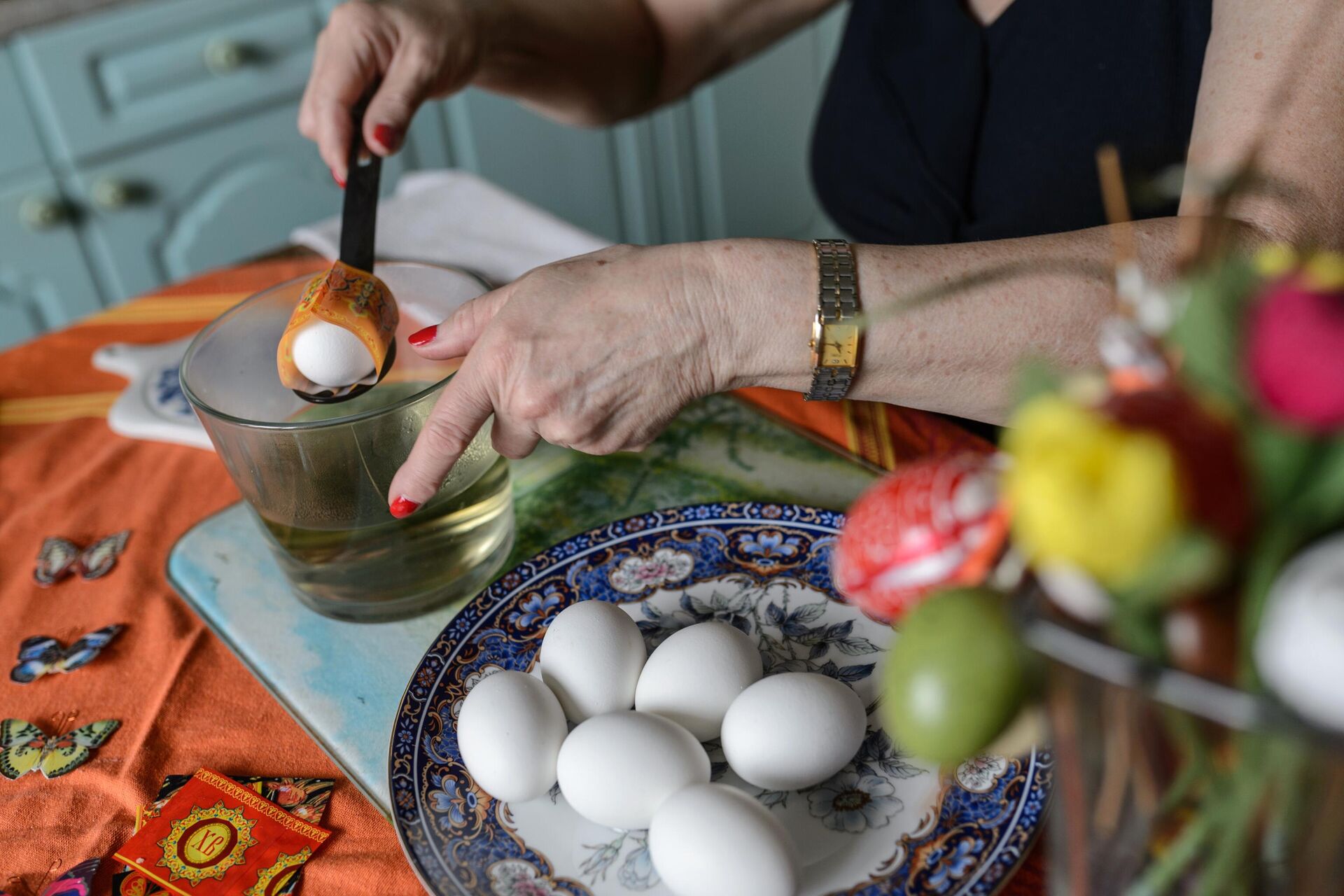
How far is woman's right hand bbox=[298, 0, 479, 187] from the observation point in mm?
796

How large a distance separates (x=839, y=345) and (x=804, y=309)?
0.09 ft

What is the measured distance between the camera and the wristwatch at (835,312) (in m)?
0.51

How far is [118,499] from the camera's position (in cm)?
75

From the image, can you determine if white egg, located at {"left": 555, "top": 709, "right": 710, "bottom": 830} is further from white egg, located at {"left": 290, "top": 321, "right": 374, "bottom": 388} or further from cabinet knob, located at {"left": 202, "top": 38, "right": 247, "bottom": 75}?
cabinet knob, located at {"left": 202, "top": 38, "right": 247, "bottom": 75}

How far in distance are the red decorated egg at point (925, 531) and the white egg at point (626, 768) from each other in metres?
0.19

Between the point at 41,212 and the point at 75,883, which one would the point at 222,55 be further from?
the point at 75,883

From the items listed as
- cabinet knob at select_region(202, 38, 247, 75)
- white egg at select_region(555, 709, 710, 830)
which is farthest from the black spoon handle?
cabinet knob at select_region(202, 38, 247, 75)

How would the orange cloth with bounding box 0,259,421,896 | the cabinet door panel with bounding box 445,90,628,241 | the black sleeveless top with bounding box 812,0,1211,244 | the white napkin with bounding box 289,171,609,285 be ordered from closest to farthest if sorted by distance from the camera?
the orange cloth with bounding box 0,259,421,896 < the black sleeveless top with bounding box 812,0,1211,244 < the white napkin with bounding box 289,171,609,285 < the cabinet door panel with bounding box 445,90,628,241

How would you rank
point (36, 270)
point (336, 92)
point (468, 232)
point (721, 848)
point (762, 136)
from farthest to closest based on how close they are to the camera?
1. point (762, 136)
2. point (36, 270)
3. point (468, 232)
4. point (336, 92)
5. point (721, 848)

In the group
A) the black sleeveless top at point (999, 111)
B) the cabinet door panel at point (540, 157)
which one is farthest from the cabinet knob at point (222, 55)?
the black sleeveless top at point (999, 111)

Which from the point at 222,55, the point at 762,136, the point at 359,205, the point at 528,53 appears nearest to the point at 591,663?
the point at 359,205

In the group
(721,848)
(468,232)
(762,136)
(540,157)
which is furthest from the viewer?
(762,136)

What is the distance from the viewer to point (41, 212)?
162 cm

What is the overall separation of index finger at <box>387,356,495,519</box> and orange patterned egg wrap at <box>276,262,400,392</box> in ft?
0.27
